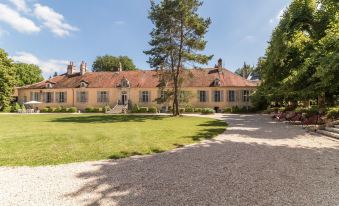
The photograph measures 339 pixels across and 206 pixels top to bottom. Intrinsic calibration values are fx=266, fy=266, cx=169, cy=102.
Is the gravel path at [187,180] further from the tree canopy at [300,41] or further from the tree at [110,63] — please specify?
the tree at [110,63]

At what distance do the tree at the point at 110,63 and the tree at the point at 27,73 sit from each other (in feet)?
44.4

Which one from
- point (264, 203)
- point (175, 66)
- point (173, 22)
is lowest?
point (264, 203)

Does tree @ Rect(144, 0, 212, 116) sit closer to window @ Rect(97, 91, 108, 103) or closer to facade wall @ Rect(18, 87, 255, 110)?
facade wall @ Rect(18, 87, 255, 110)

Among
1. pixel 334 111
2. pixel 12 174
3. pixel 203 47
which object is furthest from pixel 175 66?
pixel 12 174

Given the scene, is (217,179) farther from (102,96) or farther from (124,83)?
(102,96)

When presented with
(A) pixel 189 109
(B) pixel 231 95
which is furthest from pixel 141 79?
(B) pixel 231 95

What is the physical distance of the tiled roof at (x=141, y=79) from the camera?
37.1m

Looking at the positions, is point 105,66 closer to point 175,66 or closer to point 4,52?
point 4,52

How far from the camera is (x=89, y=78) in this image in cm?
4075

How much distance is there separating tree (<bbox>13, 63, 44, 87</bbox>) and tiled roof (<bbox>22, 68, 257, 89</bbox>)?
20509mm

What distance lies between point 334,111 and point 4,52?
145 ft

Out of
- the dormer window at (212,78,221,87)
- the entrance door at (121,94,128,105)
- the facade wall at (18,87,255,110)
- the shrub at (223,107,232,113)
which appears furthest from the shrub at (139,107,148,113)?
the shrub at (223,107,232,113)

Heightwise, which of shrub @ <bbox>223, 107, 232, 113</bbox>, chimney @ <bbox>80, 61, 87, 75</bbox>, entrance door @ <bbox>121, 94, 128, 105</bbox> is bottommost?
shrub @ <bbox>223, 107, 232, 113</bbox>

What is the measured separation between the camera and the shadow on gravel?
4352mm
